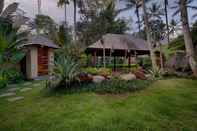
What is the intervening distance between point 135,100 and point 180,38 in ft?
37.5

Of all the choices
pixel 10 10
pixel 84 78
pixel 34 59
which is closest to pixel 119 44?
pixel 34 59

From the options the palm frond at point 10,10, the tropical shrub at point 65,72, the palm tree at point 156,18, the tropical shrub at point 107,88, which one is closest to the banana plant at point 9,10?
the palm frond at point 10,10

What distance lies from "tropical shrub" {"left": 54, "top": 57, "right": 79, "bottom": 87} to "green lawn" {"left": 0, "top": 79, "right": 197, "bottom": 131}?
85 cm

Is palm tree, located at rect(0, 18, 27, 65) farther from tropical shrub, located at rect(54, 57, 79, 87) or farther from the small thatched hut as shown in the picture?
the small thatched hut

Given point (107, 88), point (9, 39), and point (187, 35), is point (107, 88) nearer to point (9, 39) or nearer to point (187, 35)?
point (9, 39)

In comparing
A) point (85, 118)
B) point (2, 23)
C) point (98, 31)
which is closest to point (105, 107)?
point (85, 118)

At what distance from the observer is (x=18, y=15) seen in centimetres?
609

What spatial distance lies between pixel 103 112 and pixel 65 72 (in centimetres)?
318

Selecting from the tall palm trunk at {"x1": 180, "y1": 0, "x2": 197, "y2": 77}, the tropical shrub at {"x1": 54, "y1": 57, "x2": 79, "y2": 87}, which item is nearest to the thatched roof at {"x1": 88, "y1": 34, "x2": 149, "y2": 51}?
the tall palm trunk at {"x1": 180, "y1": 0, "x2": 197, "y2": 77}

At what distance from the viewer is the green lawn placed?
4918 mm

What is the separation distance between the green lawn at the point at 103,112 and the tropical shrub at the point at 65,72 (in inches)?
33.6

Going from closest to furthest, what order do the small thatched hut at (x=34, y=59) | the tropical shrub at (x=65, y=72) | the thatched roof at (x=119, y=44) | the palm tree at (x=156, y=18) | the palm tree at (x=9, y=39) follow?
the palm tree at (x=9, y=39) → the tropical shrub at (x=65, y=72) → the small thatched hut at (x=34, y=59) → the thatched roof at (x=119, y=44) → the palm tree at (x=156, y=18)

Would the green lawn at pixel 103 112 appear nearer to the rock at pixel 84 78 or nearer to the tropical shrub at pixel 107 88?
the tropical shrub at pixel 107 88

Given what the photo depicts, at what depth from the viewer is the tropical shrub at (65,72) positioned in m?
8.41
